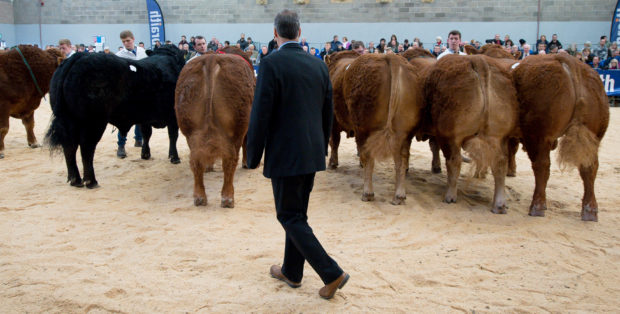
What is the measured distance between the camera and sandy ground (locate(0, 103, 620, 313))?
3.46m

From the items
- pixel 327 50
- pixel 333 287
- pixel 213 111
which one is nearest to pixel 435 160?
pixel 213 111

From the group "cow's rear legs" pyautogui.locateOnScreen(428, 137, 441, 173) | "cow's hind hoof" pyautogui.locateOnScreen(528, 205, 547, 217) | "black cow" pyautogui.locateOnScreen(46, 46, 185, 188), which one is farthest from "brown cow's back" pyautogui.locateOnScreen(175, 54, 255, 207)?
"cow's hind hoof" pyautogui.locateOnScreen(528, 205, 547, 217)

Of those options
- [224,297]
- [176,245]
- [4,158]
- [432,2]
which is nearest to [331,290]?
[224,297]

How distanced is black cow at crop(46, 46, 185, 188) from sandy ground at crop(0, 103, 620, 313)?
640 mm

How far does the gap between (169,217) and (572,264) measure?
13.2 ft

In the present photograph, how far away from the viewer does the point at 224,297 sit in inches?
137

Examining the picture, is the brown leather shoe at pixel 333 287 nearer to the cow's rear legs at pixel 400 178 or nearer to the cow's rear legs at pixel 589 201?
the cow's rear legs at pixel 400 178

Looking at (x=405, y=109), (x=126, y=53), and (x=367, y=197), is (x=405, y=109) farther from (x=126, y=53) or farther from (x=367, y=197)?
(x=126, y=53)

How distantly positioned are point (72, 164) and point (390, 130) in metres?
4.16

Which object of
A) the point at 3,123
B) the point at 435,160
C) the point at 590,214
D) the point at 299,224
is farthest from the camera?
the point at 3,123

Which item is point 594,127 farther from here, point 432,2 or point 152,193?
point 432,2

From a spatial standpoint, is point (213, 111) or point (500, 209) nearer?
point (213, 111)

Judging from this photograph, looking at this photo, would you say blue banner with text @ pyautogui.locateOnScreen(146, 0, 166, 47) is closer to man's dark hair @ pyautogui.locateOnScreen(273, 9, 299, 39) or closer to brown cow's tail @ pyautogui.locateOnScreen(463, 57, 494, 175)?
brown cow's tail @ pyautogui.locateOnScreen(463, 57, 494, 175)

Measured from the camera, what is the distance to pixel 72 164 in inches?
247
